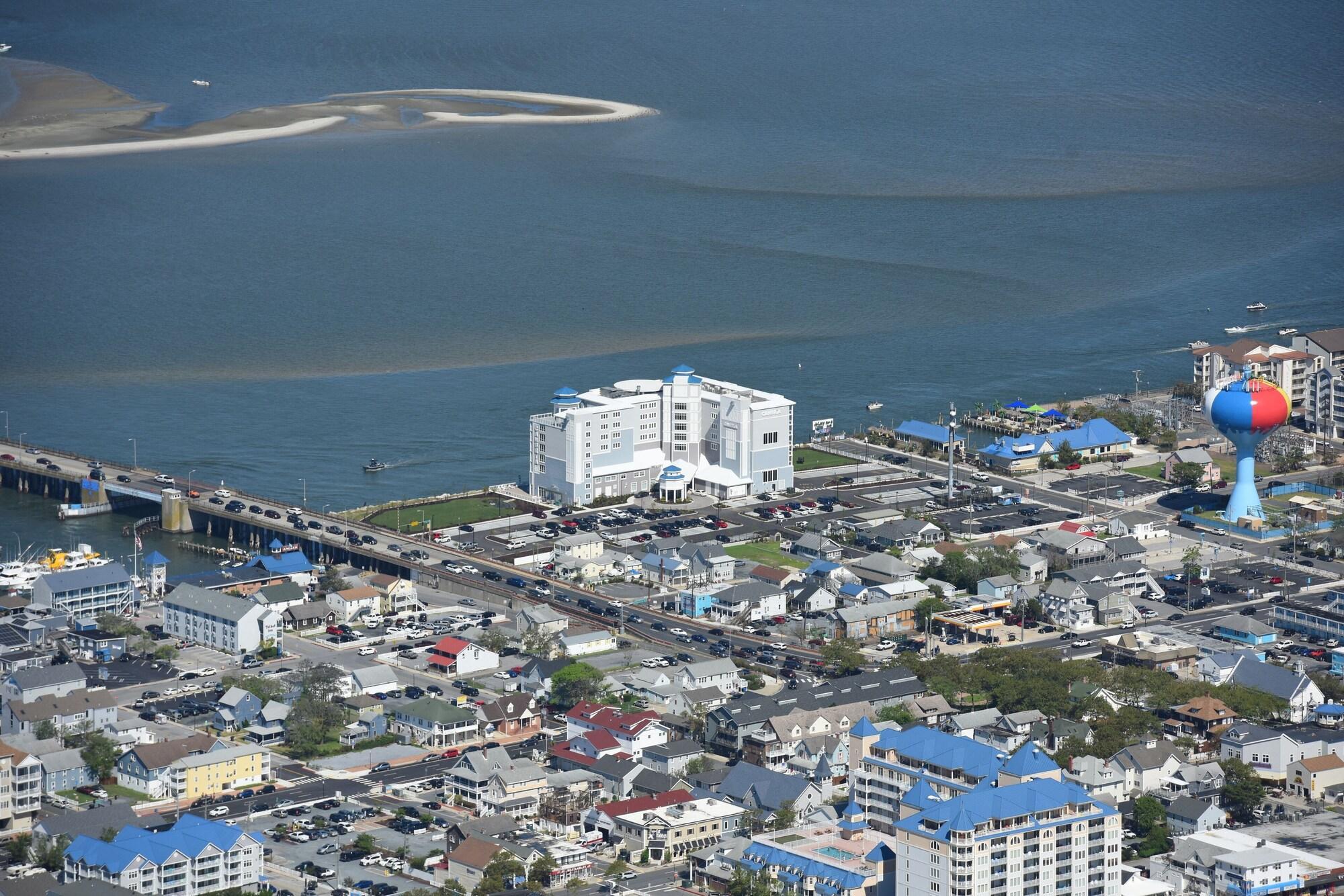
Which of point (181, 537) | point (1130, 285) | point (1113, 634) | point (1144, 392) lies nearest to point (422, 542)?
point (181, 537)

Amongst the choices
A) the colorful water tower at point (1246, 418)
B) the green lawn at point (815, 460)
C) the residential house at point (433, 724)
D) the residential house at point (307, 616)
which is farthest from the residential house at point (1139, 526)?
the residential house at point (433, 724)

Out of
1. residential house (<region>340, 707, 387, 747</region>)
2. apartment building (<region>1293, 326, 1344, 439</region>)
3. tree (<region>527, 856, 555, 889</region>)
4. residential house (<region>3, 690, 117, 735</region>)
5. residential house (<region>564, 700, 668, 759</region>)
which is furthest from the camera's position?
apartment building (<region>1293, 326, 1344, 439</region>)

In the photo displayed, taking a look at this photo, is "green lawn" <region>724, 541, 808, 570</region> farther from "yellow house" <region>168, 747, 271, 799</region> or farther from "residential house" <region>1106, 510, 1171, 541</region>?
"yellow house" <region>168, 747, 271, 799</region>

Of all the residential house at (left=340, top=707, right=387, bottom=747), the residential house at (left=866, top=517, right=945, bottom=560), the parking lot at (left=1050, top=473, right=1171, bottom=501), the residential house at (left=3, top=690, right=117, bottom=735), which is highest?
the residential house at (left=3, top=690, right=117, bottom=735)

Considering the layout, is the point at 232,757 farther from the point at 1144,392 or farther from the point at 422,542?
the point at 1144,392

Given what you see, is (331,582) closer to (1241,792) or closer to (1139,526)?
(1139,526)

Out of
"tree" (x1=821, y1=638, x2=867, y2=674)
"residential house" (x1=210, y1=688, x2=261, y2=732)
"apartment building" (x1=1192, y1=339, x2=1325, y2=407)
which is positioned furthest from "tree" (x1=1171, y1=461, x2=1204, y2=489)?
"residential house" (x1=210, y1=688, x2=261, y2=732)
